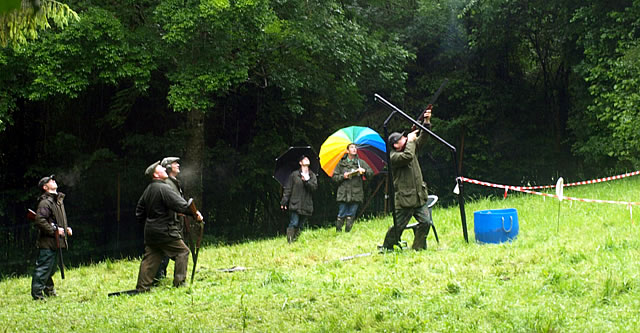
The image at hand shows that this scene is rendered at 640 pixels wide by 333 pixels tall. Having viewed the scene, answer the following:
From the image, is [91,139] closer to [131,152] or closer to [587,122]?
[131,152]

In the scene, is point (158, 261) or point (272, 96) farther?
point (272, 96)

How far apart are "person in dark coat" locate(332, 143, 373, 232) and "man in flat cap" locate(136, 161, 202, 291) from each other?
18.3ft

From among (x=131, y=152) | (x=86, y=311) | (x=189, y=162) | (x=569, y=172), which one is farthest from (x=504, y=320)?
(x=569, y=172)

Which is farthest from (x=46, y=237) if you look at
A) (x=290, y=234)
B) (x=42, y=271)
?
(x=290, y=234)

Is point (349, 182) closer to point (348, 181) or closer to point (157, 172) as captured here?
point (348, 181)

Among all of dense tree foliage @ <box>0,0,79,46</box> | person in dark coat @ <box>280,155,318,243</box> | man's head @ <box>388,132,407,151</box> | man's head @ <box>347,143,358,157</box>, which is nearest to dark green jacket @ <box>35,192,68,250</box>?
dense tree foliage @ <box>0,0,79,46</box>

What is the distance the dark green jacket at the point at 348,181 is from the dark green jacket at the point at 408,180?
14.8 ft

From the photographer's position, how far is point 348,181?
49.3 ft

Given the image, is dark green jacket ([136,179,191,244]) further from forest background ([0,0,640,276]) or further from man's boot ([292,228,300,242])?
forest background ([0,0,640,276])

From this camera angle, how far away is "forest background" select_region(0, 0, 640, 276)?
739 inches

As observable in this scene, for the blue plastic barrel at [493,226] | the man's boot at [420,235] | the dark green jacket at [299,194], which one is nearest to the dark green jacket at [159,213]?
the man's boot at [420,235]

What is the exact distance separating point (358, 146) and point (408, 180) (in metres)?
5.46

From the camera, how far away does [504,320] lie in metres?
6.45

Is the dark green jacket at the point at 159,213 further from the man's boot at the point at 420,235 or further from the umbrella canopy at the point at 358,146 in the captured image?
the umbrella canopy at the point at 358,146
